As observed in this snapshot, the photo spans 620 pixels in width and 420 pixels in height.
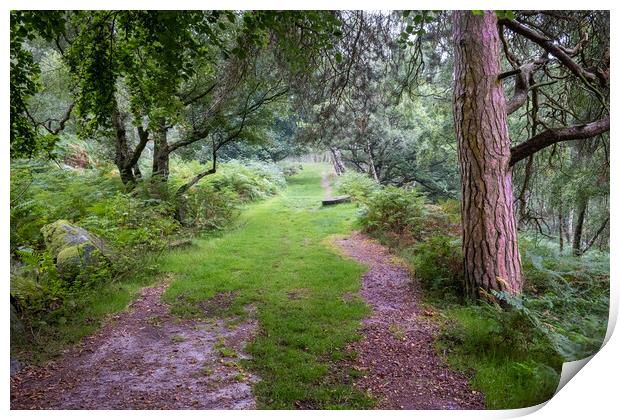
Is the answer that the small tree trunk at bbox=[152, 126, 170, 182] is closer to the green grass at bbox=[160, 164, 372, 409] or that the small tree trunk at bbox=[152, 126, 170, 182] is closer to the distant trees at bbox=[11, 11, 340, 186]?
the distant trees at bbox=[11, 11, 340, 186]

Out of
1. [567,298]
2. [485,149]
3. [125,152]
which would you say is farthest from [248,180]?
[567,298]

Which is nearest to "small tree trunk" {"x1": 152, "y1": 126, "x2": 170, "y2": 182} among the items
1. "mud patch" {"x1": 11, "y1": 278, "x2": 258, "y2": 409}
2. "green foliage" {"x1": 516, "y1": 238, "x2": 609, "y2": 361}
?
"mud patch" {"x1": 11, "y1": 278, "x2": 258, "y2": 409}

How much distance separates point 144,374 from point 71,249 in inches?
41.7

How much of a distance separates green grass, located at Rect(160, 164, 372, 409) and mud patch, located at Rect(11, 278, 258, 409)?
16 centimetres

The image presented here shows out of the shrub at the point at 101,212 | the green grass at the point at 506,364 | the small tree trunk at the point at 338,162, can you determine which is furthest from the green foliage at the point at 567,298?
the shrub at the point at 101,212

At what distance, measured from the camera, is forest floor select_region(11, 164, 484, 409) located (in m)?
2.15

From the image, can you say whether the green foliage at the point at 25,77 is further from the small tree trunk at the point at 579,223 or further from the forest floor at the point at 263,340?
the small tree trunk at the point at 579,223

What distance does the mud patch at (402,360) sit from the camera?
2174 millimetres

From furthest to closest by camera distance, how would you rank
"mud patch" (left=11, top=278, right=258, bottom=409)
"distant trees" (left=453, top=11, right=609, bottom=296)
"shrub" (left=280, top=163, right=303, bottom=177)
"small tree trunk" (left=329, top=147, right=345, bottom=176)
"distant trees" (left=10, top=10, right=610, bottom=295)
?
"small tree trunk" (left=329, top=147, right=345, bottom=176) < "shrub" (left=280, top=163, right=303, bottom=177) < "distant trees" (left=453, top=11, right=609, bottom=296) < "distant trees" (left=10, top=10, right=610, bottom=295) < "mud patch" (left=11, top=278, right=258, bottom=409)

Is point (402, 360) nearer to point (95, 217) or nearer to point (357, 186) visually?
point (357, 186)

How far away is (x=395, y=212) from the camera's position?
154 inches

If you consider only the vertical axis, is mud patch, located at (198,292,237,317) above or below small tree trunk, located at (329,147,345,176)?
below
